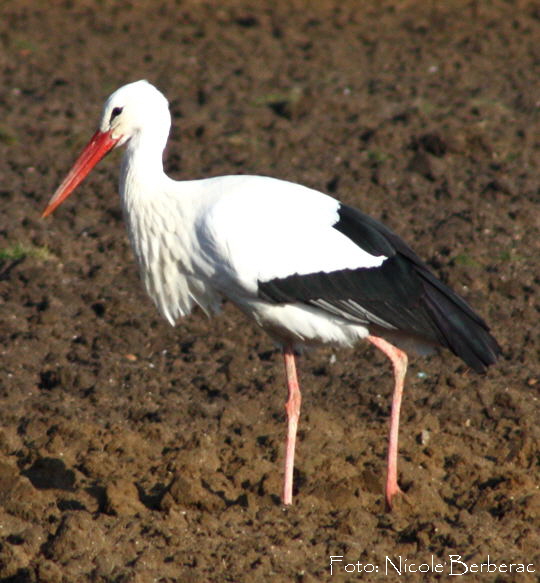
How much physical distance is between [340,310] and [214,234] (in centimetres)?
71

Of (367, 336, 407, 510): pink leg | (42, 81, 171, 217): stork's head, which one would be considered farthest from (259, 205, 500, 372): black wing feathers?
(42, 81, 171, 217): stork's head

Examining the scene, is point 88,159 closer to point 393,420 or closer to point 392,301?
point 392,301

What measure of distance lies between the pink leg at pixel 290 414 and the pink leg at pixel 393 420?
1.40 feet

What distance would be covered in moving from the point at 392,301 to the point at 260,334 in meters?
1.82

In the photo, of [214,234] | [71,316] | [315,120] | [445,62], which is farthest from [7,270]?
[445,62]

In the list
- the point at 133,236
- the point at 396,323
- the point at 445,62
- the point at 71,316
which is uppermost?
the point at 133,236

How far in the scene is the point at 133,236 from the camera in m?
5.84

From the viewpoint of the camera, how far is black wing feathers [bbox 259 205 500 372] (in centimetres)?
567

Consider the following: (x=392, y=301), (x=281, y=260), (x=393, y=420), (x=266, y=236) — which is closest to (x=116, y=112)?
(x=266, y=236)

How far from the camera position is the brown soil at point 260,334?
5039mm

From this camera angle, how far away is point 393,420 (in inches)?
225

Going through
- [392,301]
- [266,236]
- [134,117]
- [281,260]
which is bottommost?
[392,301]

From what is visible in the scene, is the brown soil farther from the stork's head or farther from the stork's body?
the stork's head

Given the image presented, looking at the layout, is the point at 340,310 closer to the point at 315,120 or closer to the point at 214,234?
the point at 214,234
